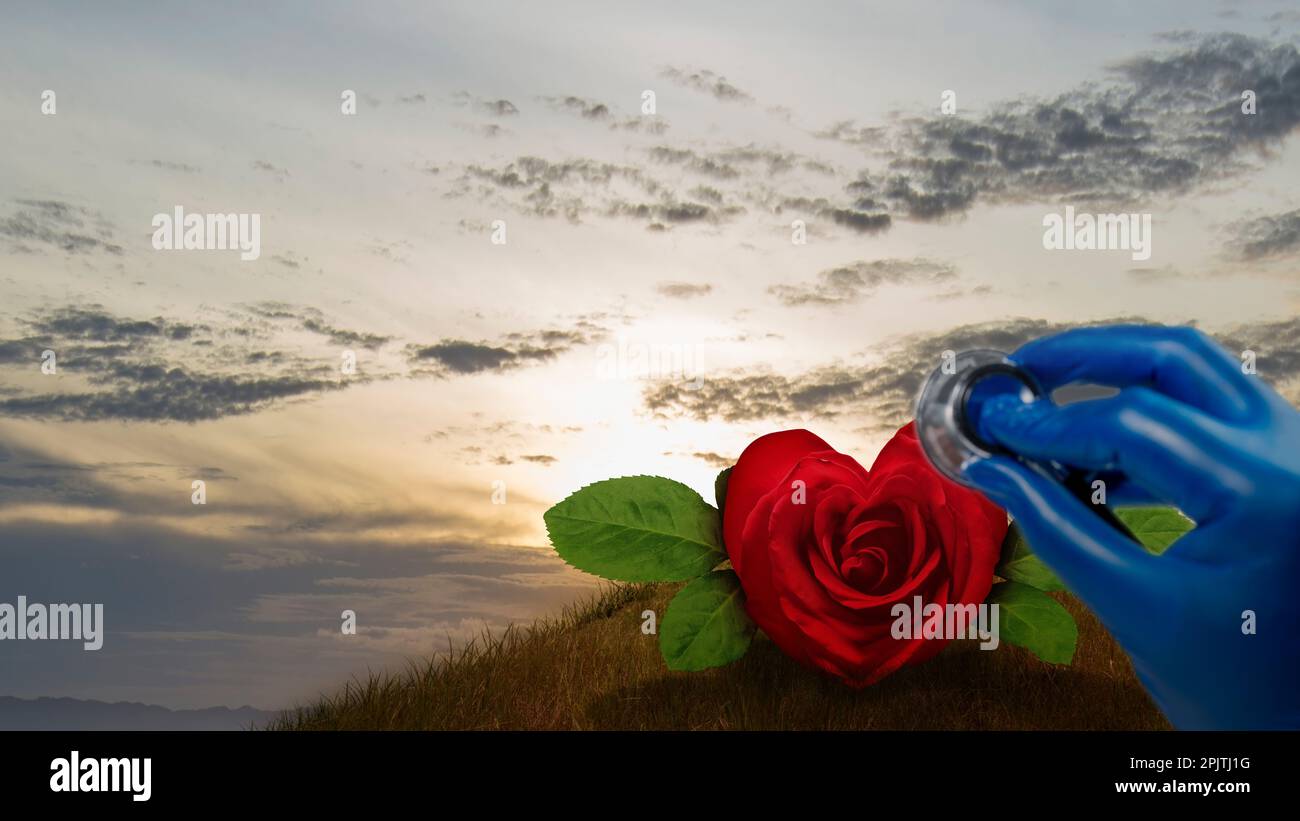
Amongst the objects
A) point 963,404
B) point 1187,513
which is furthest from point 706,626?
point 1187,513

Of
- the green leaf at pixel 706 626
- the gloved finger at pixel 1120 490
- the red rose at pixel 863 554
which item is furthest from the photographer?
the green leaf at pixel 706 626

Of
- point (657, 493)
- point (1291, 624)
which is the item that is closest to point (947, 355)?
point (1291, 624)

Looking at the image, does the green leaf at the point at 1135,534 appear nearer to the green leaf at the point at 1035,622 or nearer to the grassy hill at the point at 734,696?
the green leaf at the point at 1035,622

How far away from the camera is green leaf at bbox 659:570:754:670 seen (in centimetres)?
226

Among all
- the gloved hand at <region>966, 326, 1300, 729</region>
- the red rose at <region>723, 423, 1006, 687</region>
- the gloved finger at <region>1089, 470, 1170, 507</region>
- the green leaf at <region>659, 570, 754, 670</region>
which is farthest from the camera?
the green leaf at <region>659, 570, 754, 670</region>

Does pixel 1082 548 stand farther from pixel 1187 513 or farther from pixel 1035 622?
pixel 1035 622

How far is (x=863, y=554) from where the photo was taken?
2.12m

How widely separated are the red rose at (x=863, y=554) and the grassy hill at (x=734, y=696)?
148 millimetres

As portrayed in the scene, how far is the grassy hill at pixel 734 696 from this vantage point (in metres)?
2.23

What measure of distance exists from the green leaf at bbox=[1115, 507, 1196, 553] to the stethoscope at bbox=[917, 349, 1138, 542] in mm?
735

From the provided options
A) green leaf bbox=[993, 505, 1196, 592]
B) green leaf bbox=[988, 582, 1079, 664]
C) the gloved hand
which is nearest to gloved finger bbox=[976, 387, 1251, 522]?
the gloved hand

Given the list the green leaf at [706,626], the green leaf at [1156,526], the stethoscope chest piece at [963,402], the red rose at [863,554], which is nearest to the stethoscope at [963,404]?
the stethoscope chest piece at [963,402]

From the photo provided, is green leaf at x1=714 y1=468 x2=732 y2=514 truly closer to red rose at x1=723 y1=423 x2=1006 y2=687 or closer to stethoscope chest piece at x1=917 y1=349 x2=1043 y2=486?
red rose at x1=723 y1=423 x2=1006 y2=687
